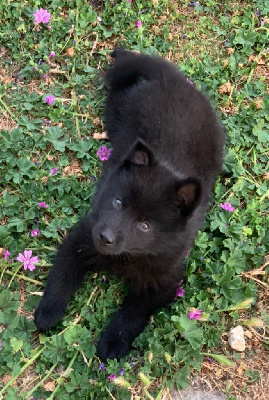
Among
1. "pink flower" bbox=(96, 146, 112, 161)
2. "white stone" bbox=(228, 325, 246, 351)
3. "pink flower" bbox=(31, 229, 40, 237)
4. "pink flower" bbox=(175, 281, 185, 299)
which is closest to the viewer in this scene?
"white stone" bbox=(228, 325, 246, 351)

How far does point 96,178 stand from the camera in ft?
13.2

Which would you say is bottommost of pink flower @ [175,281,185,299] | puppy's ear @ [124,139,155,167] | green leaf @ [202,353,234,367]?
green leaf @ [202,353,234,367]

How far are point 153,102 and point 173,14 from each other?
60.4 inches

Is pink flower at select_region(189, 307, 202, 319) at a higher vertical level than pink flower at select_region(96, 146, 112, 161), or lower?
lower

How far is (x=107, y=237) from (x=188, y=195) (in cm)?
51

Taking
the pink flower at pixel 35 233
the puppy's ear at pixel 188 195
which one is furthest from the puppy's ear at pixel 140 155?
the pink flower at pixel 35 233

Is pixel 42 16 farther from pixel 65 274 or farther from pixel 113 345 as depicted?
pixel 113 345

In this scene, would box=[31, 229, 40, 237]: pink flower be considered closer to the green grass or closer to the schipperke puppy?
the green grass

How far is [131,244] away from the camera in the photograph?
2.94m

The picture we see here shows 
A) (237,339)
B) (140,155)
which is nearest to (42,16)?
(140,155)

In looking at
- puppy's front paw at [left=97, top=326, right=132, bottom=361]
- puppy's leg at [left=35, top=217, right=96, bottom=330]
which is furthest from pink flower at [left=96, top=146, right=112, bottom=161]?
puppy's front paw at [left=97, top=326, right=132, bottom=361]

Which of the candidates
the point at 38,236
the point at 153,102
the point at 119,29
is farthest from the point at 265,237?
the point at 119,29

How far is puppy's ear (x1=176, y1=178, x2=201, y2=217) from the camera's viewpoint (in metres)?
2.80

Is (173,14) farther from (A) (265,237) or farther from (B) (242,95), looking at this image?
(A) (265,237)
